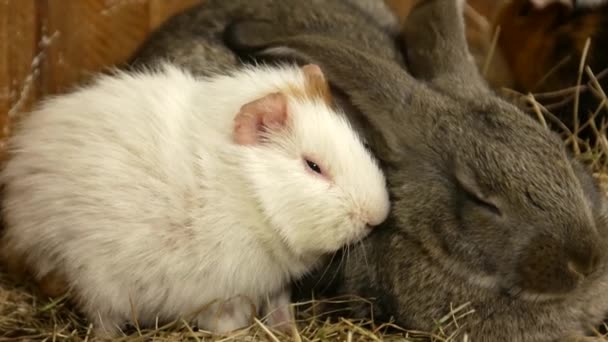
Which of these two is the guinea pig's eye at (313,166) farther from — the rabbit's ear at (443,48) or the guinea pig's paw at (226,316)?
the rabbit's ear at (443,48)

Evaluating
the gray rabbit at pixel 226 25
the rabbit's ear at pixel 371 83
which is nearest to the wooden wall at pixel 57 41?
the gray rabbit at pixel 226 25

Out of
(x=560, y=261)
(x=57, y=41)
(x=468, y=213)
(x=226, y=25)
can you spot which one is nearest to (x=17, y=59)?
(x=57, y=41)

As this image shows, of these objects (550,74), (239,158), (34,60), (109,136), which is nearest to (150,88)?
(109,136)

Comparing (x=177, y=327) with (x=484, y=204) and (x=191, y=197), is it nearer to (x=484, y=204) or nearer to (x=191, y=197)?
(x=191, y=197)

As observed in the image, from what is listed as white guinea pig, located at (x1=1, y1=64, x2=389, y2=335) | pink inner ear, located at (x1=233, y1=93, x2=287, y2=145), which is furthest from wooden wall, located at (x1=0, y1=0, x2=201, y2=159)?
pink inner ear, located at (x1=233, y1=93, x2=287, y2=145)

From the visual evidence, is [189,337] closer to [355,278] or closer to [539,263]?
[355,278]
